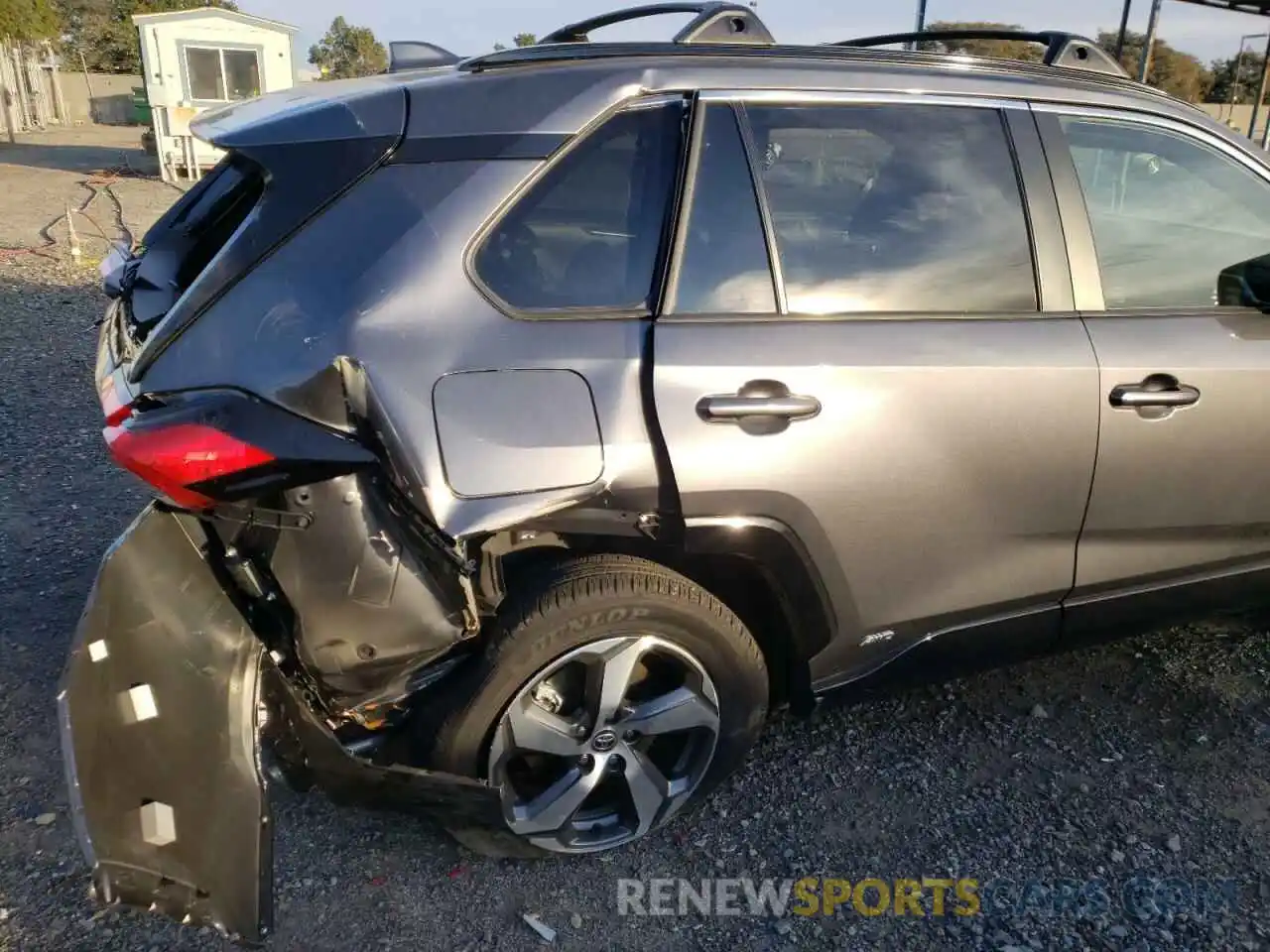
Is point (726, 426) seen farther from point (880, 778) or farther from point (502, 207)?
point (880, 778)

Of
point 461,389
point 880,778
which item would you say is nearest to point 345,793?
point 461,389

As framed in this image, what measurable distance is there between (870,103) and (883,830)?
75.5 inches

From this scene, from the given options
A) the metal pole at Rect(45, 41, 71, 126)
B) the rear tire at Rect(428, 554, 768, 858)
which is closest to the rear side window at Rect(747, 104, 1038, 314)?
the rear tire at Rect(428, 554, 768, 858)

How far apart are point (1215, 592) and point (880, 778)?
1.16 metres

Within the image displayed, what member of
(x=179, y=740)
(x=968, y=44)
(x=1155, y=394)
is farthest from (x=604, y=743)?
(x=968, y=44)

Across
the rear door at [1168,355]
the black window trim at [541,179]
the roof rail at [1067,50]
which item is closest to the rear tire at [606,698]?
the black window trim at [541,179]

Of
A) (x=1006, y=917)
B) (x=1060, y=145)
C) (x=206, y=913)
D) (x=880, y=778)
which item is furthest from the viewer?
(x=880, y=778)

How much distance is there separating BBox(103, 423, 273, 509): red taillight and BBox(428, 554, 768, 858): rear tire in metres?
0.67

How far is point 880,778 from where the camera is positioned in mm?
2869

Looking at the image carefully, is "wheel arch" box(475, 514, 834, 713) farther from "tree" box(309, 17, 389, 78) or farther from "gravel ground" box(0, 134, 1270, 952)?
"tree" box(309, 17, 389, 78)

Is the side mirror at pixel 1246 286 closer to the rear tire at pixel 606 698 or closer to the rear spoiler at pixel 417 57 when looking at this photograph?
the rear tire at pixel 606 698

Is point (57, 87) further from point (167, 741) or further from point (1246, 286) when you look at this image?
point (1246, 286)

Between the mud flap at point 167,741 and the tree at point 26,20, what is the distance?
109 feet

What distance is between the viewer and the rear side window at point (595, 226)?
7.18 feet
